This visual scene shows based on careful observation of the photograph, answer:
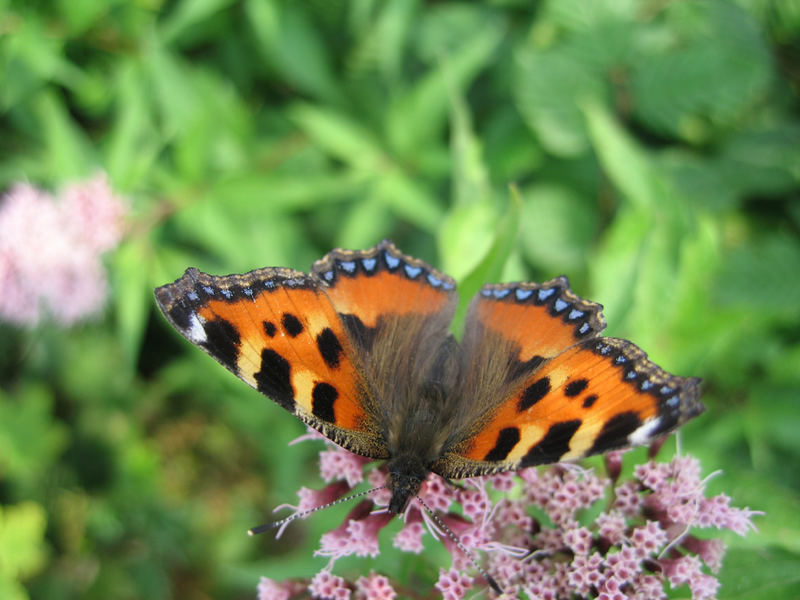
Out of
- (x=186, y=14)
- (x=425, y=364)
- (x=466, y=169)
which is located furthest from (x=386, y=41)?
(x=425, y=364)

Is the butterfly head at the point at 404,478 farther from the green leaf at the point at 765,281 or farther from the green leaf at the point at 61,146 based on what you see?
the green leaf at the point at 61,146

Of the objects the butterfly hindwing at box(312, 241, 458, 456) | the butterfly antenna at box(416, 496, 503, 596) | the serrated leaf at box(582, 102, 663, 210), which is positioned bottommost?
the butterfly antenna at box(416, 496, 503, 596)

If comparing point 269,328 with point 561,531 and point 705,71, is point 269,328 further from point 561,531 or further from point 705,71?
point 705,71

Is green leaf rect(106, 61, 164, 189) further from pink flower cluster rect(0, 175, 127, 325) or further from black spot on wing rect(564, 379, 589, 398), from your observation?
black spot on wing rect(564, 379, 589, 398)

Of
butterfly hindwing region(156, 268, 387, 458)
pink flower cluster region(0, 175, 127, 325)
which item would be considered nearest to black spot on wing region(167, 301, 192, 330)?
butterfly hindwing region(156, 268, 387, 458)

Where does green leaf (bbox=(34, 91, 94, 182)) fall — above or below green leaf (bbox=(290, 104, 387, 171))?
below

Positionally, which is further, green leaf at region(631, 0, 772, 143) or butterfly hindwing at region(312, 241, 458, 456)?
green leaf at region(631, 0, 772, 143)

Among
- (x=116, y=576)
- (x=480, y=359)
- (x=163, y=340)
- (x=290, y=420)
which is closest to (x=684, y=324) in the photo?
(x=480, y=359)
